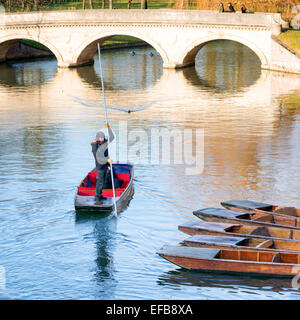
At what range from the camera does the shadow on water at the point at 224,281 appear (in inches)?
542

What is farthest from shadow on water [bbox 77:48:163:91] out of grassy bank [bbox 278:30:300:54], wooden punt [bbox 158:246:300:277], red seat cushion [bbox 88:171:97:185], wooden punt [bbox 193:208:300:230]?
wooden punt [bbox 158:246:300:277]

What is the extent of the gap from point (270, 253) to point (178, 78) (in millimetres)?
31828

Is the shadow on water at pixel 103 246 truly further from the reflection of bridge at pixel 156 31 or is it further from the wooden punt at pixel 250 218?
the reflection of bridge at pixel 156 31

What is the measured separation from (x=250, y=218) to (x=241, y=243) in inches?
77.6

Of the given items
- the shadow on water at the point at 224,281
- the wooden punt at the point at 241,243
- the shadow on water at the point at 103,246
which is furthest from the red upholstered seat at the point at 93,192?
the shadow on water at the point at 224,281

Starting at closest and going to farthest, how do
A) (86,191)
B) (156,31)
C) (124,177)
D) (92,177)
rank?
(86,191), (92,177), (124,177), (156,31)

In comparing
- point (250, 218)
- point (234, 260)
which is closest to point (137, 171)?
point (250, 218)

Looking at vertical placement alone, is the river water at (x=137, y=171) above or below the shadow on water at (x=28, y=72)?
below

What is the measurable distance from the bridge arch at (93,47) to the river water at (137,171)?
391 cm

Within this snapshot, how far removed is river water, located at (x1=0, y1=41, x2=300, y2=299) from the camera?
1427cm

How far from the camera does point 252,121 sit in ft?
101

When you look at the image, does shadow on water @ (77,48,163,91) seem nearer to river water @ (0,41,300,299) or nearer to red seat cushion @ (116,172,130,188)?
river water @ (0,41,300,299)

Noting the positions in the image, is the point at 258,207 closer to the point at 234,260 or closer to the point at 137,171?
the point at 234,260

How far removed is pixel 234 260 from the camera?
1387 centimetres
